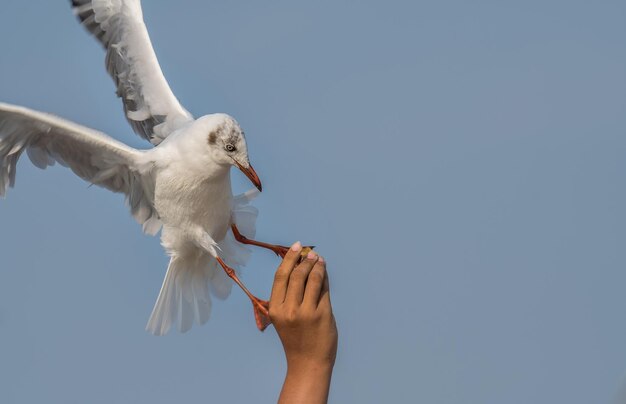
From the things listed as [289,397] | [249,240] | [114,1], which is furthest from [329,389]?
[114,1]

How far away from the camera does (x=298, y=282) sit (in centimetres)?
171

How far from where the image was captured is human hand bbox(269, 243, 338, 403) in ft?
5.25

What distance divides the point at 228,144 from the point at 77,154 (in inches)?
33.2

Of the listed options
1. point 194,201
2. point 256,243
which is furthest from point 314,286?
point 256,243

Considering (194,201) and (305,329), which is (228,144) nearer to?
(194,201)

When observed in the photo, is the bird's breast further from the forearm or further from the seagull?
the forearm

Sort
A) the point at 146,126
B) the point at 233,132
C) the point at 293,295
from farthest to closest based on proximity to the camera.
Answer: the point at 146,126 → the point at 233,132 → the point at 293,295

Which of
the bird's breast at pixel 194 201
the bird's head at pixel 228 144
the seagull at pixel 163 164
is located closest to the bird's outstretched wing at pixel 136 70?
the seagull at pixel 163 164

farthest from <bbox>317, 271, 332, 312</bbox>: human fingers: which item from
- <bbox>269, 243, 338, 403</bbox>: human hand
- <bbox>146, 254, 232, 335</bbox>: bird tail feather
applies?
<bbox>146, 254, 232, 335</bbox>: bird tail feather

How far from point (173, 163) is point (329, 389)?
2335 millimetres

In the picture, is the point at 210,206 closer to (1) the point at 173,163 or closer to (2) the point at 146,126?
(1) the point at 173,163

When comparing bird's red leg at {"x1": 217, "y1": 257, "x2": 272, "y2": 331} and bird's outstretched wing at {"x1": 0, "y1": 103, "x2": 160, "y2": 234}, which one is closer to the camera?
bird's red leg at {"x1": 217, "y1": 257, "x2": 272, "y2": 331}

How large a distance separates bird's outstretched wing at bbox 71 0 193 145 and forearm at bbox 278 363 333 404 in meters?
2.87

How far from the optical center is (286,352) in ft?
5.48
